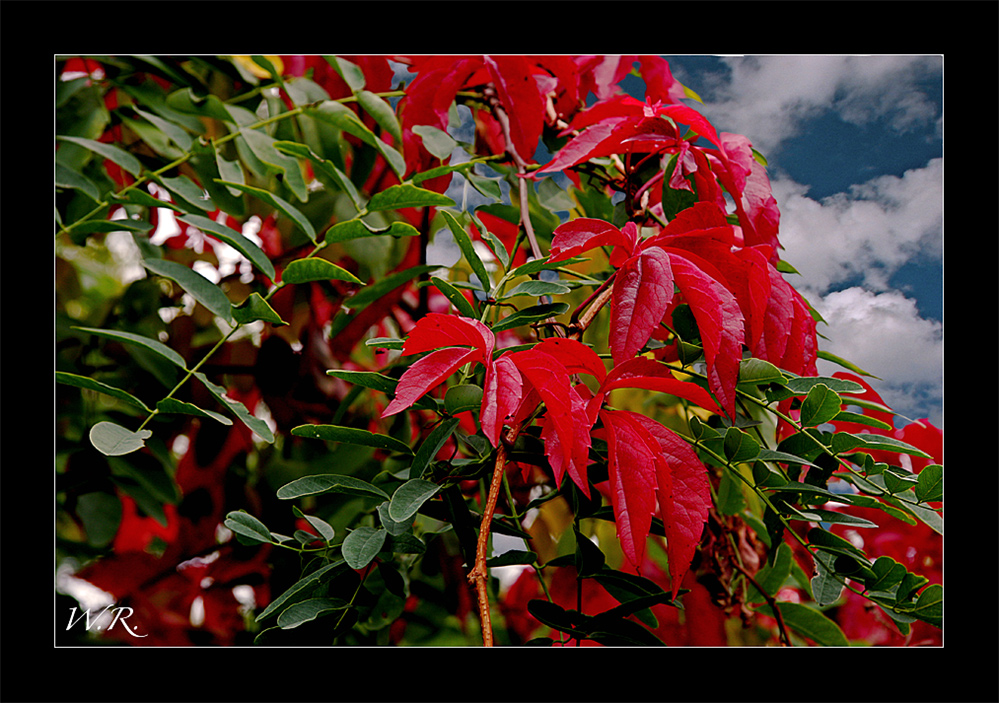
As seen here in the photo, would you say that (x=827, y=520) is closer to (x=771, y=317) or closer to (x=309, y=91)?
(x=771, y=317)

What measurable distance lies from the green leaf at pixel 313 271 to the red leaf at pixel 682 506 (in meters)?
0.24

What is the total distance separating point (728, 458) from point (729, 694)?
163 millimetres

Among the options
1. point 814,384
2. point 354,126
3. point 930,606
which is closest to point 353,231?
point 354,126

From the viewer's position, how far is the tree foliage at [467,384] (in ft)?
1.29

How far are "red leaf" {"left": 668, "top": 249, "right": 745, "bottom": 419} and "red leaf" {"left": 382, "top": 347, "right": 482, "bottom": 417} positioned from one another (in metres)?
0.13

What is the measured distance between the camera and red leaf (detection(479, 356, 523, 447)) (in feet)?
1.10

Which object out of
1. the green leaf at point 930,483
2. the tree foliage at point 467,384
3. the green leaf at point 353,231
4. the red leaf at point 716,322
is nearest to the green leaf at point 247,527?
the tree foliage at point 467,384

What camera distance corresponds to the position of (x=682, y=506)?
0.38 meters

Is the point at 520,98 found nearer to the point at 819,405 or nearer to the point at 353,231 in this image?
the point at 353,231

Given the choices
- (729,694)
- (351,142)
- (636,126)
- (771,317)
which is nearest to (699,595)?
(729,694)

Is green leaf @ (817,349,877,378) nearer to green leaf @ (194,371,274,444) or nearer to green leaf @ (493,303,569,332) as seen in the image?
green leaf @ (493,303,569,332)

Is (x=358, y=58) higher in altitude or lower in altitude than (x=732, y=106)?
higher

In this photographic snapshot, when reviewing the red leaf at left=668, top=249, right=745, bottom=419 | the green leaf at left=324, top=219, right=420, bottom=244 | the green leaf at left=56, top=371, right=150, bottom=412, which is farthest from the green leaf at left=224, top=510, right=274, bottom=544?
the red leaf at left=668, top=249, right=745, bottom=419
